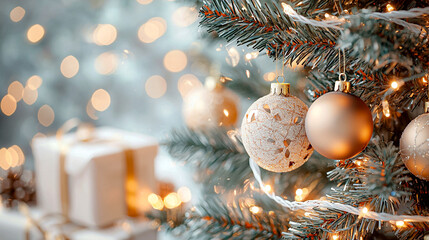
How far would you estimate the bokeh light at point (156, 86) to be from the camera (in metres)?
1.09

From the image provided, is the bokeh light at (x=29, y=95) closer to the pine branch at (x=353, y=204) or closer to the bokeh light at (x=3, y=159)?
the bokeh light at (x=3, y=159)

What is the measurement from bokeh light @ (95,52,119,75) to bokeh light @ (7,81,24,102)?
1.15 ft

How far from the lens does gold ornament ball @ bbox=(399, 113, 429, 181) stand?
30 cm

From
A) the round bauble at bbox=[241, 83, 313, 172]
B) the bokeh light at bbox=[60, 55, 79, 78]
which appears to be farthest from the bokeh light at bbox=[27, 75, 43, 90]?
the round bauble at bbox=[241, 83, 313, 172]

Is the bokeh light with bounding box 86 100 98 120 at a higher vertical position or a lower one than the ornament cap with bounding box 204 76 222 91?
higher

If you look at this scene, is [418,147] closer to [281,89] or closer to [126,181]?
[281,89]

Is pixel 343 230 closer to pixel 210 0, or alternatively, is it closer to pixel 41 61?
pixel 210 0

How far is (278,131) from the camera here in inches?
13.9

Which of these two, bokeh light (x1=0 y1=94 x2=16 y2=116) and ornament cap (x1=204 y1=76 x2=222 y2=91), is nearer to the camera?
ornament cap (x1=204 y1=76 x2=222 y2=91)

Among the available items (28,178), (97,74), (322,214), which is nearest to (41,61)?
(97,74)

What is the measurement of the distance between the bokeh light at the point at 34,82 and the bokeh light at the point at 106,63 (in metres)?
0.25

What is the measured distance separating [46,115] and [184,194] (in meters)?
0.64

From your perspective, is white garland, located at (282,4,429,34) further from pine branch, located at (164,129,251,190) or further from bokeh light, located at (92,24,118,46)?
bokeh light, located at (92,24,118,46)

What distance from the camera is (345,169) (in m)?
0.36
